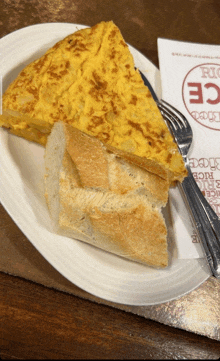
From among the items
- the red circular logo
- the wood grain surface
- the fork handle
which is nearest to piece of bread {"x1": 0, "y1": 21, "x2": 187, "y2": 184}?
the fork handle

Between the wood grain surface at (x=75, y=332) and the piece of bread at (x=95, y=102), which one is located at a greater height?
the piece of bread at (x=95, y=102)

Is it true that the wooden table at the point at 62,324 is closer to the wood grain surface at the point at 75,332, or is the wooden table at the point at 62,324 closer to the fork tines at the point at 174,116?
the wood grain surface at the point at 75,332

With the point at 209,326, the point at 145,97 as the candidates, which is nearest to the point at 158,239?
the point at 209,326

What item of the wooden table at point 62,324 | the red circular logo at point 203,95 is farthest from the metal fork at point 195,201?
the wooden table at point 62,324

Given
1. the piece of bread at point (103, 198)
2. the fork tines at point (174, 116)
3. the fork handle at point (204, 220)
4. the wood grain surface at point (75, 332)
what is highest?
the fork tines at point (174, 116)

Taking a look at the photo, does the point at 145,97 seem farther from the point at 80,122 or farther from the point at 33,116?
the point at 33,116
